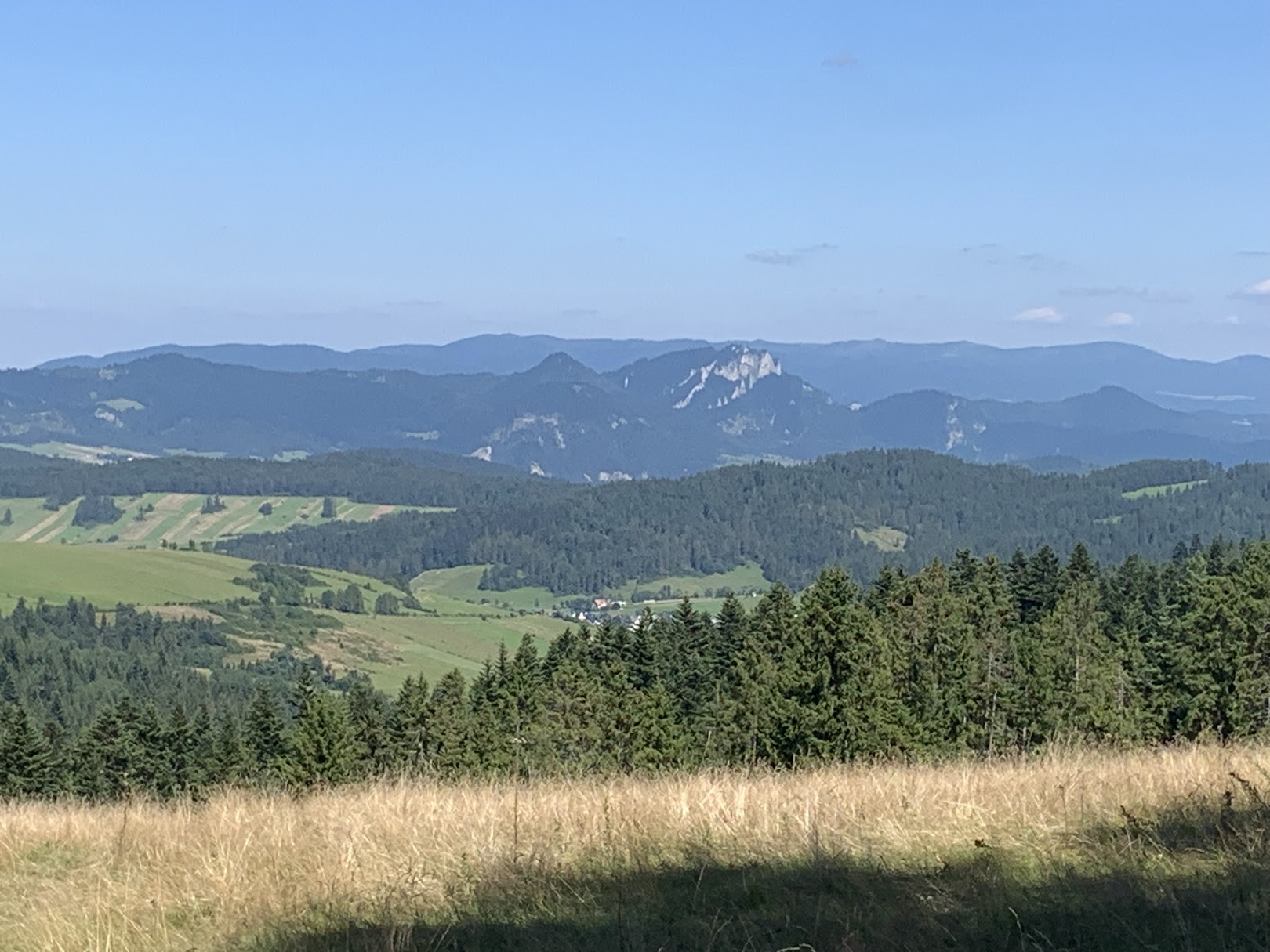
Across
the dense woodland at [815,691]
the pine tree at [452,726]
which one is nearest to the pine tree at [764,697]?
the dense woodland at [815,691]

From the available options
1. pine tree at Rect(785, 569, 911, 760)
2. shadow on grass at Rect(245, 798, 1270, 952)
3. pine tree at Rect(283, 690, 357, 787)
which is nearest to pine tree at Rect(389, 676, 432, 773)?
pine tree at Rect(283, 690, 357, 787)

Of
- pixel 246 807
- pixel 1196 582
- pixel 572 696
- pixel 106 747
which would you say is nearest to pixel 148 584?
pixel 106 747

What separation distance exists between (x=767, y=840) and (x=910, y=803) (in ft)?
4.11

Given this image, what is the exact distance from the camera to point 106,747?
5703cm

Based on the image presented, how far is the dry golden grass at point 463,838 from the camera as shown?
20.6ft

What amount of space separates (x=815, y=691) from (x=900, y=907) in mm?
30993

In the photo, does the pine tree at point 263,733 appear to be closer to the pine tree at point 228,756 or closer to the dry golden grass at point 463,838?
the pine tree at point 228,756

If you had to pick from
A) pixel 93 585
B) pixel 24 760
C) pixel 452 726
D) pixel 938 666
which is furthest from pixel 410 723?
pixel 93 585

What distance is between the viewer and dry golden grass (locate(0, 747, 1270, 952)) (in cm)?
629

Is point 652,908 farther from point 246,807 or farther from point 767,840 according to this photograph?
point 246,807

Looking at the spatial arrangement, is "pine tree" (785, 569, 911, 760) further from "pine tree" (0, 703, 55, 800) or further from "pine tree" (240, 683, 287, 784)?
"pine tree" (0, 703, 55, 800)

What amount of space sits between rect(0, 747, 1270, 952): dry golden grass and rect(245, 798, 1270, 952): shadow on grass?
0.76 ft

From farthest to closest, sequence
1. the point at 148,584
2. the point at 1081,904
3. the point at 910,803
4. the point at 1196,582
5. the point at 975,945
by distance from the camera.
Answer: the point at 148,584
the point at 1196,582
the point at 910,803
the point at 1081,904
the point at 975,945

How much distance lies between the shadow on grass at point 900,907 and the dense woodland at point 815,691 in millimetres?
17996
